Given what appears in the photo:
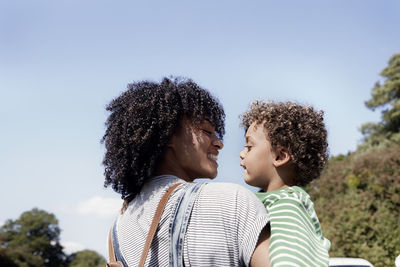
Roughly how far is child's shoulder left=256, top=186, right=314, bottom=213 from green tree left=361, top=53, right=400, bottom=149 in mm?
22173

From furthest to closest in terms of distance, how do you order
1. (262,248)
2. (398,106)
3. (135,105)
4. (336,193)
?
(398,106), (336,193), (135,105), (262,248)

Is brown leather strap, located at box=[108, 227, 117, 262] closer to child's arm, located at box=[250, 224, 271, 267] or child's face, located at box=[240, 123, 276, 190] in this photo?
child's arm, located at box=[250, 224, 271, 267]

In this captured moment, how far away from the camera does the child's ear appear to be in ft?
8.14

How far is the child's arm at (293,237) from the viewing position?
1690 millimetres

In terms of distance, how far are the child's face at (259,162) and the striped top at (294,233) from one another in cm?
41

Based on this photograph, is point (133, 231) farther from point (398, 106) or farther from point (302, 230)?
point (398, 106)

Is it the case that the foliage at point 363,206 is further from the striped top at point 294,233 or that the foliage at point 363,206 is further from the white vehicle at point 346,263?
the striped top at point 294,233

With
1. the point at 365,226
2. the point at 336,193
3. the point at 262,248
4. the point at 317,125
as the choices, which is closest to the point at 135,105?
the point at 262,248

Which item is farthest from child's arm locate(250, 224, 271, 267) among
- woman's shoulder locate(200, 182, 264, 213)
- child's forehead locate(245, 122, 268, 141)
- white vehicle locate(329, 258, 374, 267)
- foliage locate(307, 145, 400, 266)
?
foliage locate(307, 145, 400, 266)

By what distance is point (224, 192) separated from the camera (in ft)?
5.70

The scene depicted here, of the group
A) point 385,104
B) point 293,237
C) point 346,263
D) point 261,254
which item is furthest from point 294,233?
point 385,104

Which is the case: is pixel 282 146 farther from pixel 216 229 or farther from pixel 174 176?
pixel 216 229

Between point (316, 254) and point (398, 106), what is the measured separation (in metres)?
23.5

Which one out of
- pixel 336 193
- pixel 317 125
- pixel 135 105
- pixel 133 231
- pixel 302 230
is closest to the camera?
pixel 302 230
